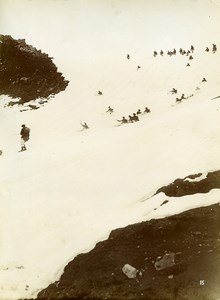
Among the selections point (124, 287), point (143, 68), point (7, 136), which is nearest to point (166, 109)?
point (143, 68)

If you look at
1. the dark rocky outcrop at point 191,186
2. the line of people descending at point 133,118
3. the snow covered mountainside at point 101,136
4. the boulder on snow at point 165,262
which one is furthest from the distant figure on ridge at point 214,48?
the boulder on snow at point 165,262

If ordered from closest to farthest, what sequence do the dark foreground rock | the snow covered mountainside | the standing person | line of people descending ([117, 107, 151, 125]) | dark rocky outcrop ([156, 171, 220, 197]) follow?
1. the dark foreground rock
2. the snow covered mountainside
3. dark rocky outcrop ([156, 171, 220, 197])
4. the standing person
5. line of people descending ([117, 107, 151, 125])

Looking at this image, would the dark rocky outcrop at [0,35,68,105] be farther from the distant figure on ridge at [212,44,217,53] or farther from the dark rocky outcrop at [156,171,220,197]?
the dark rocky outcrop at [156,171,220,197]

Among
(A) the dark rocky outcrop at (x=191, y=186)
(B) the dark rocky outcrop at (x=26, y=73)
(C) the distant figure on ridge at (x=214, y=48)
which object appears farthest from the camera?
(B) the dark rocky outcrop at (x=26, y=73)

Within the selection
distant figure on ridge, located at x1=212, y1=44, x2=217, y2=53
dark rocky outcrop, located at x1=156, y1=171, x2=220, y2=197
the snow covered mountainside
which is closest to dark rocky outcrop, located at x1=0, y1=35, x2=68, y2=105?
the snow covered mountainside

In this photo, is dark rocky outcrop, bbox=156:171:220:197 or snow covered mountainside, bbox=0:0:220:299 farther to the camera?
dark rocky outcrop, bbox=156:171:220:197

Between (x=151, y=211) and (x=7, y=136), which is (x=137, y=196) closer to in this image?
(x=151, y=211)

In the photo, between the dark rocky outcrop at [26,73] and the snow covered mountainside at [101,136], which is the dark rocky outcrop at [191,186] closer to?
the snow covered mountainside at [101,136]
